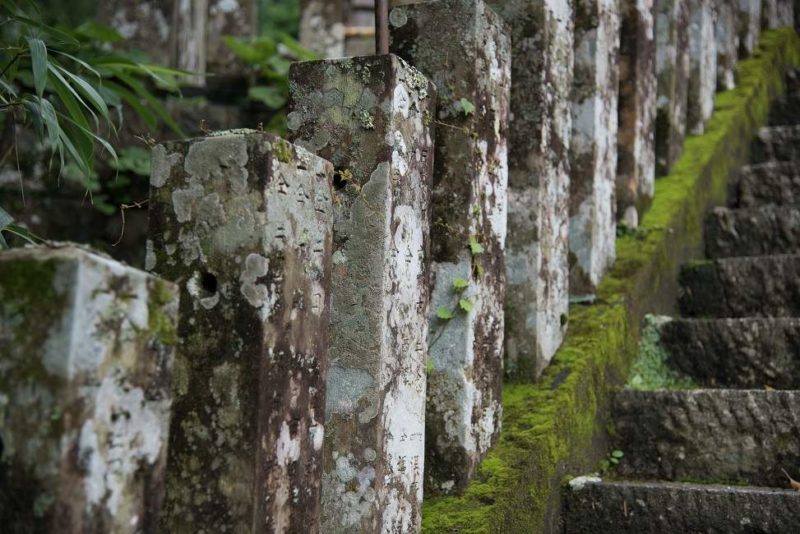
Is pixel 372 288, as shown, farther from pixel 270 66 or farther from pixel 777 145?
pixel 270 66

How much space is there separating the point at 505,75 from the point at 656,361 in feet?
4.04

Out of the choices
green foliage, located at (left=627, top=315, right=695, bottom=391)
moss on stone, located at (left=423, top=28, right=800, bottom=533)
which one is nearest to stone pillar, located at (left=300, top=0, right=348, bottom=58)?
moss on stone, located at (left=423, top=28, right=800, bottom=533)

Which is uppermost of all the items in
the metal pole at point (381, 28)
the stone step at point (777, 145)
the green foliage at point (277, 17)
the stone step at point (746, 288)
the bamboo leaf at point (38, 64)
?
the green foliage at point (277, 17)

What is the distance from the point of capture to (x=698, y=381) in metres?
2.99

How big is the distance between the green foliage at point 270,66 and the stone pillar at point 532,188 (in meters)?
2.57

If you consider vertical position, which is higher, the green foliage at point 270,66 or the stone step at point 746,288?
the green foliage at point 270,66

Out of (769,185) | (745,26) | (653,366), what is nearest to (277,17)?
(745,26)

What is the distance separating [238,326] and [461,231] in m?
0.81

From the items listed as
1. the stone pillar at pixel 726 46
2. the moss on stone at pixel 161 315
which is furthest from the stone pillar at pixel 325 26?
the moss on stone at pixel 161 315

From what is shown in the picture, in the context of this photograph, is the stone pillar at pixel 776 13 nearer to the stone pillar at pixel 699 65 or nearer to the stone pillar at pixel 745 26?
the stone pillar at pixel 745 26

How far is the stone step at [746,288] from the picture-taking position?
3.25 meters

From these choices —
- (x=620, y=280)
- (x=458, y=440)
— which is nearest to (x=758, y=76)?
(x=620, y=280)

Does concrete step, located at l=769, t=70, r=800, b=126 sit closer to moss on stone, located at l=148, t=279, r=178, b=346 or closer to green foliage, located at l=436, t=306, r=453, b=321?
green foliage, located at l=436, t=306, r=453, b=321

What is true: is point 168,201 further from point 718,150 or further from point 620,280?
point 718,150
